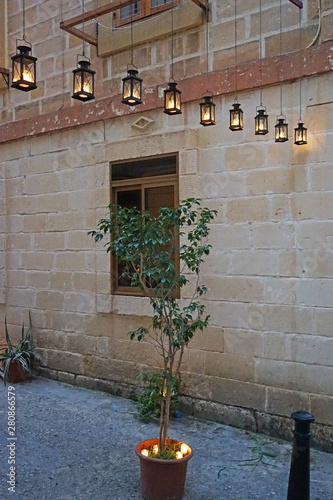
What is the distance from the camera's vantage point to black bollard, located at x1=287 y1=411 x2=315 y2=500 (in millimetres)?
3229

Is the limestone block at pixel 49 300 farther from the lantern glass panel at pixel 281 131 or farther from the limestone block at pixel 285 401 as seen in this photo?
the lantern glass panel at pixel 281 131

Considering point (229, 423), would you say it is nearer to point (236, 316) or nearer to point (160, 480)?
point (236, 316)

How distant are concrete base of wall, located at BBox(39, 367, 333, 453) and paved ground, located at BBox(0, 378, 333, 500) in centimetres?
9

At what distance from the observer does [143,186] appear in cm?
583

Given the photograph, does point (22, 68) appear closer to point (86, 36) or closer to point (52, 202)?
point (86, 36)

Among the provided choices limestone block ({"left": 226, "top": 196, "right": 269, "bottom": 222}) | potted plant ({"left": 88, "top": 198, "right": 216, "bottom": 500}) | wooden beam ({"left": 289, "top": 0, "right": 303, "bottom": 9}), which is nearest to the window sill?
wooden beam ({"left": 289, "top": 0, "right": 303, "bottom": 9})

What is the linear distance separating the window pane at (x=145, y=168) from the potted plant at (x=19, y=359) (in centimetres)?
273

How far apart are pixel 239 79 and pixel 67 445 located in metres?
4.14

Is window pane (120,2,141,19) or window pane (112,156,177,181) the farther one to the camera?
window pane (120,2,141,19)

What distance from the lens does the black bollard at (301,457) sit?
10.6ft

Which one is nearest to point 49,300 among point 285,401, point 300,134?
point 285,401

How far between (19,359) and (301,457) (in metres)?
4.44

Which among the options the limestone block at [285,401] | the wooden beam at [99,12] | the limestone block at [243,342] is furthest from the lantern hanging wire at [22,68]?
the limestone block at [285,401]

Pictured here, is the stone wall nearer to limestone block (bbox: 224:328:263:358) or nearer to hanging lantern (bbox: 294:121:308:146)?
limestone block (bbox: 224:328:263:358)
